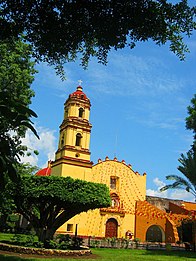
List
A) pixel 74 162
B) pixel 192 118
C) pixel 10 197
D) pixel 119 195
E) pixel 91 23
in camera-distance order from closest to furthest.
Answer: pixel 91 23 < pixel 10 197 < pixel 192 118 < pixel 74 162 < pixel 119 195

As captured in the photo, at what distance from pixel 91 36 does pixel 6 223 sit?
3102 centimetres

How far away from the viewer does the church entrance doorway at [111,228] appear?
31234 mm

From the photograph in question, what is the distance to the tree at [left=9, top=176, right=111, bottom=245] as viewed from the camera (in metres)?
16.4

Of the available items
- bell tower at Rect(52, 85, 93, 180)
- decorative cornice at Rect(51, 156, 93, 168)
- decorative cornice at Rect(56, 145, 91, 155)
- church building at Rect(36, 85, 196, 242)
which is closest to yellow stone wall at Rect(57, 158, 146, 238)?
church building at Rect(36, 85, 196, 242)

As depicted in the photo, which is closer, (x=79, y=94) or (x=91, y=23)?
(x=91, y=23)

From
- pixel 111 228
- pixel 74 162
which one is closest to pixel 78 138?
pixel 74 162

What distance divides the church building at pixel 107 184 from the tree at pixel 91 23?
76.9ft

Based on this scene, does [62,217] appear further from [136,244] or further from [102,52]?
[102,52]

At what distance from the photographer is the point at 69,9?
21.1 ft

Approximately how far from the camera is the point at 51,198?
1678 cm

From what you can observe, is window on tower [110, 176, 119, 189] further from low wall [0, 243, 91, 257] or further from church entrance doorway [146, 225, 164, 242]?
low wall [0, 243, 91, 257]

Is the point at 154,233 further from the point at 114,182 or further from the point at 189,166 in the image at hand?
the point at 189,166

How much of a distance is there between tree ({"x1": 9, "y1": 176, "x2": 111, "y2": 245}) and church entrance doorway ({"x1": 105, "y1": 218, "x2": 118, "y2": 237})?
46.6 feet

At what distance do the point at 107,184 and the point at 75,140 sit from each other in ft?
18.9
